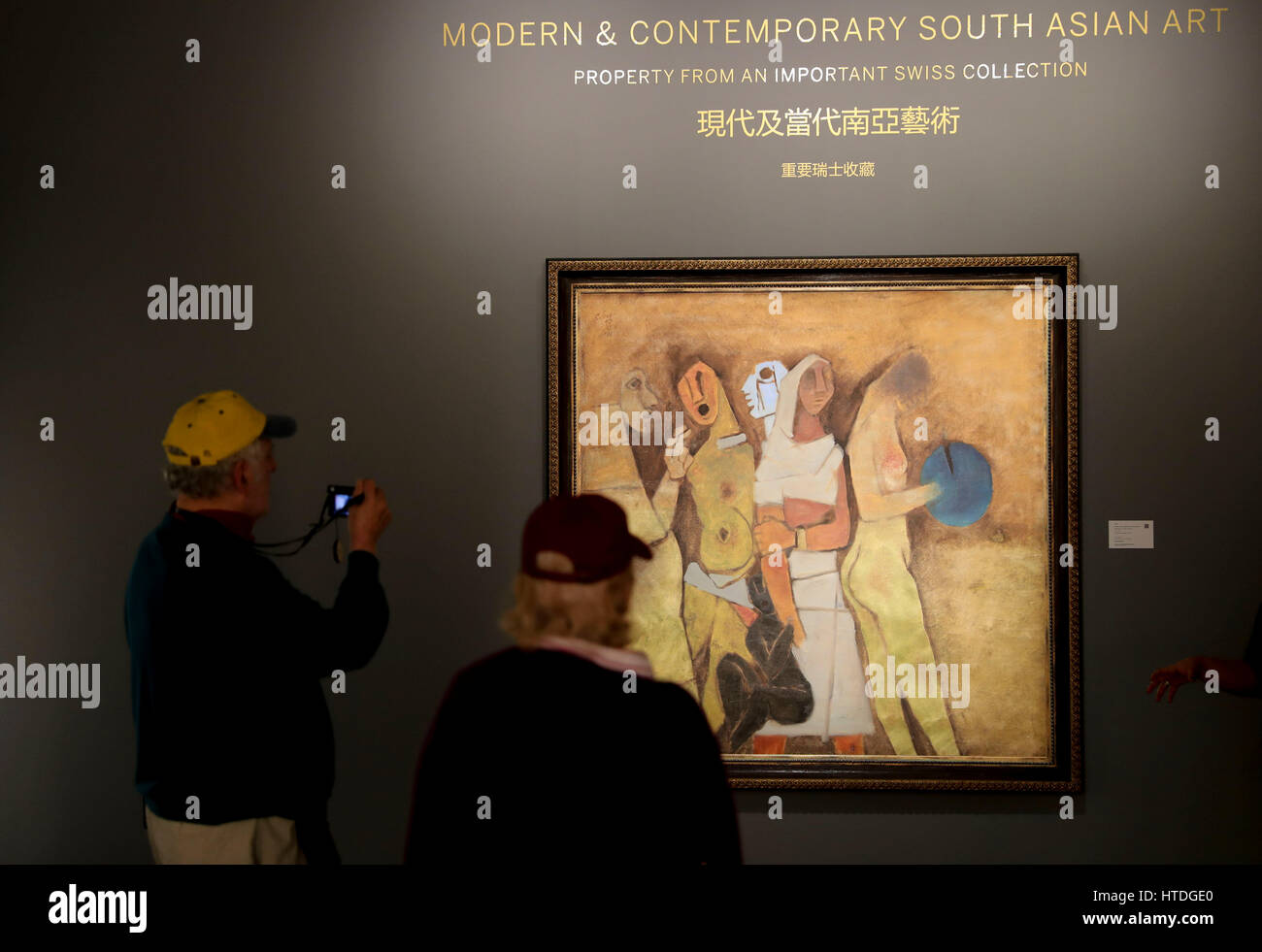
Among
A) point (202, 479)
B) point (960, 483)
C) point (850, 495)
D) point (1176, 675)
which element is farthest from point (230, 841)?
point (1176, 675)

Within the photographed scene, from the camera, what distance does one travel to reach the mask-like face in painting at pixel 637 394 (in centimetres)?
261

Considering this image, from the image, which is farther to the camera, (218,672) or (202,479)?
(202,479)

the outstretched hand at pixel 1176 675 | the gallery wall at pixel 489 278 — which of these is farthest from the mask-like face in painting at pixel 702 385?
the outstretched hand at pixel 1176 675

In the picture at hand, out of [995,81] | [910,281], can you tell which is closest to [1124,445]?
[910,281]

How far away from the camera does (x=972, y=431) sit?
2.58 m

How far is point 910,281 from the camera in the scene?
260 centimetres

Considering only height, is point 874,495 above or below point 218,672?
above

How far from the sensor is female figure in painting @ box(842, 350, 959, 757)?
258 cm

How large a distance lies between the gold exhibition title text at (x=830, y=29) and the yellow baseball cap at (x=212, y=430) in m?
1.27

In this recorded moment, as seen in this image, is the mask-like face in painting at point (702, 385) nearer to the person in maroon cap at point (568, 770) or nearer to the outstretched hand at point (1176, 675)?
the person in maroon cap at point (568, 770)

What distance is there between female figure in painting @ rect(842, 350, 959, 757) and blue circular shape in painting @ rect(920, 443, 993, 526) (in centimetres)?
3

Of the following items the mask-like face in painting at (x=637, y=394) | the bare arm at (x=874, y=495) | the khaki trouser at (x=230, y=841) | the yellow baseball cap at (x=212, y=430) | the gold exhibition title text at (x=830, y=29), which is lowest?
the khaki trouser at (x=230, y=841)

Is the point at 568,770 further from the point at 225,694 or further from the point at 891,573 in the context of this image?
the point at 891,573

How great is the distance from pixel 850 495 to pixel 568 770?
1406 millimetres
